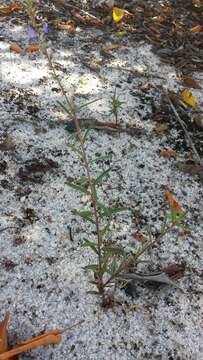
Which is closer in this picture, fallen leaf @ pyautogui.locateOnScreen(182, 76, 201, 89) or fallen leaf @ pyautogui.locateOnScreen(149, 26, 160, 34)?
fallen leaf @ pyautogui.locateOnScreen(182, 76, 201, 89)

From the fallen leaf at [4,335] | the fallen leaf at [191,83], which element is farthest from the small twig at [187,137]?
the fallen leaf at [4,335]

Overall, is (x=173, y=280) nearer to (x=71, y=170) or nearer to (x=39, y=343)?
(x=39, y=343)

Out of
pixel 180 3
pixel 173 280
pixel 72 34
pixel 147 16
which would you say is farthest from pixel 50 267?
pixel 180 3

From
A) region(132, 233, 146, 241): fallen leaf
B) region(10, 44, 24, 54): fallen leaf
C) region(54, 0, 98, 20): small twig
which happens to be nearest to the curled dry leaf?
region(54, 0, 98, 20): small twig

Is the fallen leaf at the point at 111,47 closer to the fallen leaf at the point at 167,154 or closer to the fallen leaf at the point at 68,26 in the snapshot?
the fallen leaf at the point at 68,26

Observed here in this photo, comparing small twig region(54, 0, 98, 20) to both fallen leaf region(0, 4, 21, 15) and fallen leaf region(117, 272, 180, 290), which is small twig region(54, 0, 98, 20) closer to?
fallen leaf region(0, 4, 21, 15)

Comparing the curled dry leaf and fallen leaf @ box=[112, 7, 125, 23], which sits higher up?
fallen leaf @ box=[112, 7, 125, 23]
